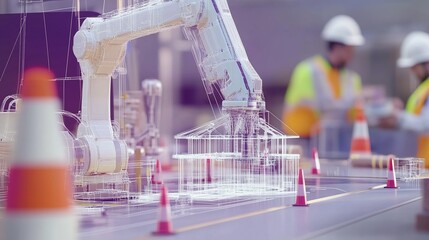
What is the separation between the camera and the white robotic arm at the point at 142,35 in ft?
20.1

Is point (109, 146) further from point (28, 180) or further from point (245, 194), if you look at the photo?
point (28, 180)

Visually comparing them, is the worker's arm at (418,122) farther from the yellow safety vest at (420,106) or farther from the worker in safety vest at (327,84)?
the worker in safety vest at (327,84)

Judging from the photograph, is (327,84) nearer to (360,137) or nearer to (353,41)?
(353,41)

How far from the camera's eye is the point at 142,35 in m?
6.68

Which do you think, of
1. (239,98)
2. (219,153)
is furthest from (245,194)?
(239,98)

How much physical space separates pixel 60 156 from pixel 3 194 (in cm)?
321

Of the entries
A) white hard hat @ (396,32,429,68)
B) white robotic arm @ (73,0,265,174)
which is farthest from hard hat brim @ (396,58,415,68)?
white robotic arm @ (73,0,265,174)

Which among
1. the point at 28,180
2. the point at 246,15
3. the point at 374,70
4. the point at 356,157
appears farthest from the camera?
the point at 356,157

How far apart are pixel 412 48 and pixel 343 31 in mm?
424

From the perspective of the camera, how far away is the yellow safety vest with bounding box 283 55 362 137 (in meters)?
5.59

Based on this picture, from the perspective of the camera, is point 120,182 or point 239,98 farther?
point 120,182

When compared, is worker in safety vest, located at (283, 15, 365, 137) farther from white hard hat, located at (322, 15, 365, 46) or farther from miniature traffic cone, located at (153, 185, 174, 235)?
miniature traffic cone, located at (153, 185, 174, 235)

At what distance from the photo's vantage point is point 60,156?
3055mm

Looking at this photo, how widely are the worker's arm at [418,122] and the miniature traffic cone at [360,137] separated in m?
0.26
